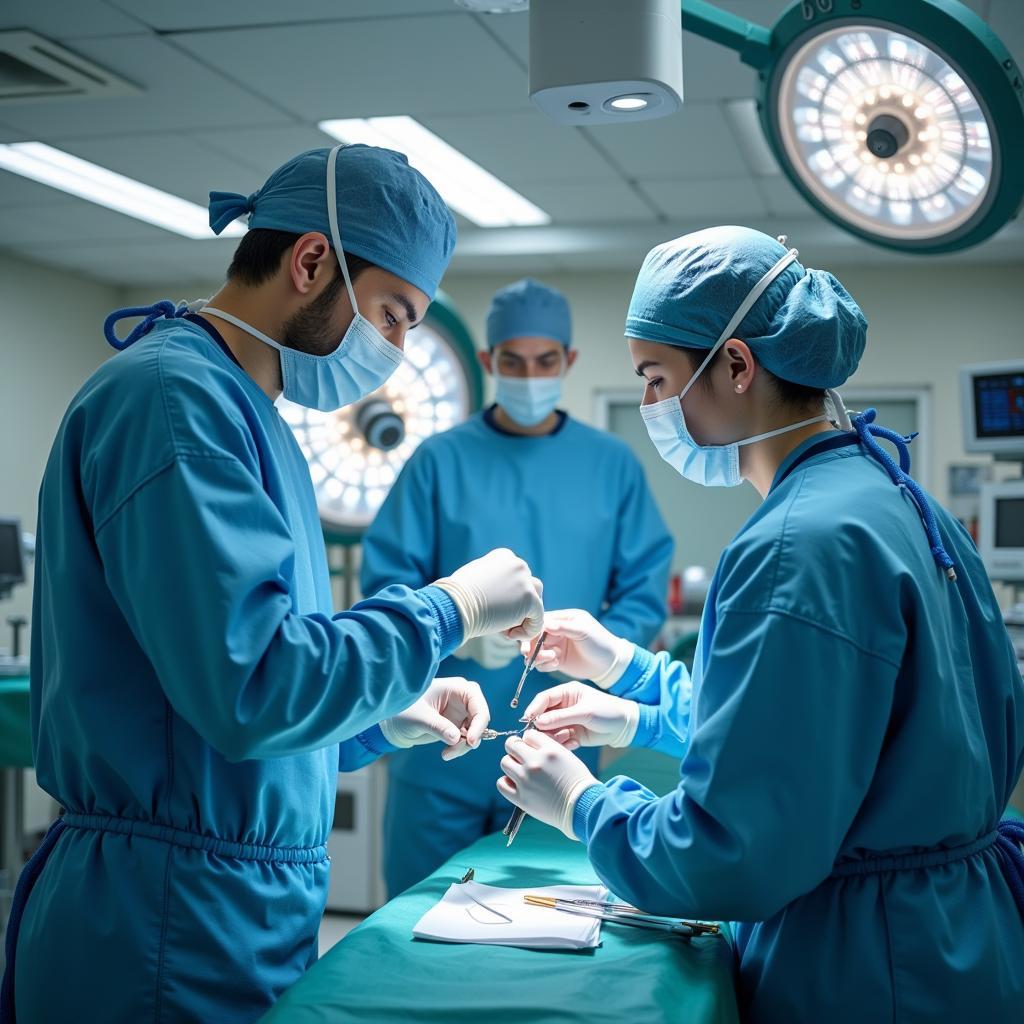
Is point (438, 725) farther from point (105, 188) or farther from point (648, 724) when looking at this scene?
point (105, 188)

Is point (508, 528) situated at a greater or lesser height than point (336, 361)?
lesser

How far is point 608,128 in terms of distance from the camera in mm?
3596

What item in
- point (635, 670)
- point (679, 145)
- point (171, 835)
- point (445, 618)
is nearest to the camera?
point (171, 835)

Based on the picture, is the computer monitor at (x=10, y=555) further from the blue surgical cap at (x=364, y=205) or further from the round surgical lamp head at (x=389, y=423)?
the blue surgical cap at (x=364, y=205)

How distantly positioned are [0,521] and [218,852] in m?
3.09

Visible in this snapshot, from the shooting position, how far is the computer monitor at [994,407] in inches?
137

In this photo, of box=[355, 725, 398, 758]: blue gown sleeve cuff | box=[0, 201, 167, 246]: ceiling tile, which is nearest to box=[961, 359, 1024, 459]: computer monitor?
box=[355, 725, 398, 758]: blue gown sleeve cuff

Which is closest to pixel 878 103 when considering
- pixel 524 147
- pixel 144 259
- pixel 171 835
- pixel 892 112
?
pixel 892 112

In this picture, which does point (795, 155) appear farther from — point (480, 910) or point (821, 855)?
point (480, 910)

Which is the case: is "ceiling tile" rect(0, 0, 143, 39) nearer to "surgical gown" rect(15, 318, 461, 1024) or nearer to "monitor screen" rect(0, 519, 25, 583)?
"monitor screen" rect(0, 519, 25, 583)

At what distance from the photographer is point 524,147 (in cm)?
388

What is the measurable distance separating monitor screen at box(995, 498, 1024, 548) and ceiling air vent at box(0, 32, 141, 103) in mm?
2903

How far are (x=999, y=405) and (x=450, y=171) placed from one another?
2.11 meters

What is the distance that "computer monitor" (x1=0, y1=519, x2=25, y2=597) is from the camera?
3.93 metres
